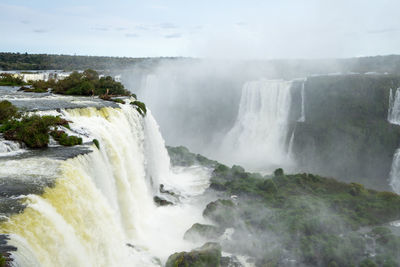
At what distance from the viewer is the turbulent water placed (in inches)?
238

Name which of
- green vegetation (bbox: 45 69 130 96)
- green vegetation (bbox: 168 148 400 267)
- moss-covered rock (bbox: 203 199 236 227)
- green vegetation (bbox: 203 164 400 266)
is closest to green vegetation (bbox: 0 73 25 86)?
green vegetation (bbox: 45 69 130 96)

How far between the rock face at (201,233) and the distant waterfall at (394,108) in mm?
22707

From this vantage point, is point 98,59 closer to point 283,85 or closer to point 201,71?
point 201,71

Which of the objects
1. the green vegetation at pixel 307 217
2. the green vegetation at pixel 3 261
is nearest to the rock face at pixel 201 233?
the green vegetation at pixel 307 217

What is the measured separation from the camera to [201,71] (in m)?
48.8

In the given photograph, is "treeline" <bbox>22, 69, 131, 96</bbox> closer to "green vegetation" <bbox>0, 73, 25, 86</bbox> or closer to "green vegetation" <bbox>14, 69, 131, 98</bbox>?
"green vegetation" <bbox>14, 69, 131, 98</bbox>

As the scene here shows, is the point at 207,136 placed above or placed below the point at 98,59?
below

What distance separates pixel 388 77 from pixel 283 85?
9.83m

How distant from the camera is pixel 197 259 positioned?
11023 mm

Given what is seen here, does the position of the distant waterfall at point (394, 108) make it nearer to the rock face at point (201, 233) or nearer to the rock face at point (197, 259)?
the rock face at point (201, 233)

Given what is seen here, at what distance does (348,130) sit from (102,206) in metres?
27.7

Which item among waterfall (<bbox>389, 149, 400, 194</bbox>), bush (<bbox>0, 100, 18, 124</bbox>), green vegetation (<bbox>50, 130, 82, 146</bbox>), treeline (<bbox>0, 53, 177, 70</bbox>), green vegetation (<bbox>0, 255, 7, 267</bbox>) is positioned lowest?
waterfall (<bbox>389, 149, 400, 194</bbox>)

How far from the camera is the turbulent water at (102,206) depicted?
19.9ft

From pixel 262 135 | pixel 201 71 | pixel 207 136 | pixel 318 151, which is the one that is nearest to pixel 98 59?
pixel 201 71
